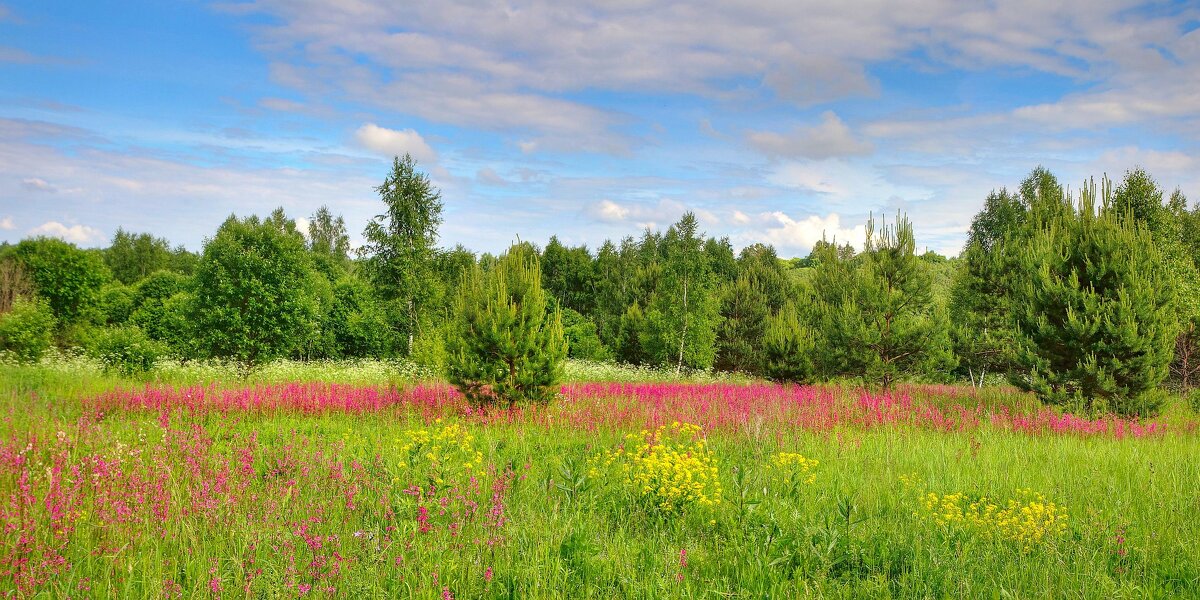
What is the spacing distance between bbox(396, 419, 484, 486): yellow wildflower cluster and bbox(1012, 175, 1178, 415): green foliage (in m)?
11.7

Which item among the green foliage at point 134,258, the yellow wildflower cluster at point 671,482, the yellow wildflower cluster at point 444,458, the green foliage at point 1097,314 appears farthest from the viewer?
the green foliage at point 134,258

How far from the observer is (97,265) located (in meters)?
44.4

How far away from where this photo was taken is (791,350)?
19.8 meters

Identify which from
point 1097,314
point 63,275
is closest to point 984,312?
point 1097,314

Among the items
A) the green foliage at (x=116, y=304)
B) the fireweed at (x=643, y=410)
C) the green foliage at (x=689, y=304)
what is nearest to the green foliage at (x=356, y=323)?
the green foliage at (x=116, y=304)

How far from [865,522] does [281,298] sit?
23199 mm

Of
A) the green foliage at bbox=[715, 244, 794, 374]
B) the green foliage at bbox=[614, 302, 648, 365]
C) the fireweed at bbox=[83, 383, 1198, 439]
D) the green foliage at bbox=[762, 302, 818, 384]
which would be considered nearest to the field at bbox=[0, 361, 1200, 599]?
the fireweed at bbox=[83, 383, 1198, 439]

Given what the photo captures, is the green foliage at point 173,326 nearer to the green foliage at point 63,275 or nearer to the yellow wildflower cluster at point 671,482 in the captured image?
the green foliage at point 63,275

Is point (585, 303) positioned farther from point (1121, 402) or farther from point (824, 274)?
point (1121, 402)

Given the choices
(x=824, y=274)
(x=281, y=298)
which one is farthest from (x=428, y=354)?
(x=824, y=274)

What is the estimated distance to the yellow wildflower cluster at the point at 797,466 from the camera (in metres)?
6.51

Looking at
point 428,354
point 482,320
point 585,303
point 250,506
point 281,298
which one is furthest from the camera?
point 585,303

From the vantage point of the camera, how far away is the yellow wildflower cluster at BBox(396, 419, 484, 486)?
6027mm

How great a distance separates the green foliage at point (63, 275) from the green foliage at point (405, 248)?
29.8 meters
